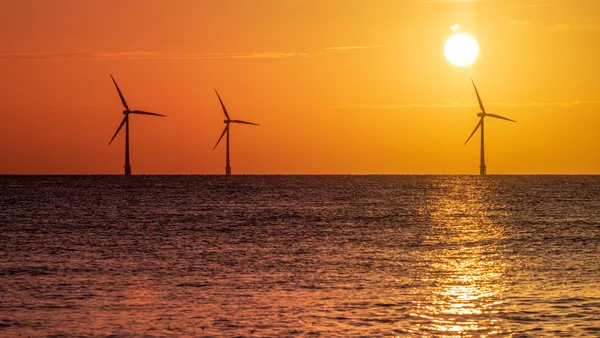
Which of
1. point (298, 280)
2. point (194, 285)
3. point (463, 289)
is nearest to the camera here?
point (463, 289)

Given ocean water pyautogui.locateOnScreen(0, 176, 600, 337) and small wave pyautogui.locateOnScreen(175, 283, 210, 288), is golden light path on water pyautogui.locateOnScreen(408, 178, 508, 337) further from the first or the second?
small wave pyautogui.locateOnScreen(175, 283, 210, 288)

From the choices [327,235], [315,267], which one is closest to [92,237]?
[327,235]

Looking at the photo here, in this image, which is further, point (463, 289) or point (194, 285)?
point (194, 285)

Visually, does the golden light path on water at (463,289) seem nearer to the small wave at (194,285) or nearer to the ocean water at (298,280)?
the ocean water at (298,280)

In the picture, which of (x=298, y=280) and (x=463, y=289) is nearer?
(x=463, y=289)

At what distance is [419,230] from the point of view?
292 feet

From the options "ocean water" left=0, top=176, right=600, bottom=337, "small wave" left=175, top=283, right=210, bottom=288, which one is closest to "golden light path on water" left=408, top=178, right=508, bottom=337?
"ocean water" left=0, top=176, right=600, bottom=337

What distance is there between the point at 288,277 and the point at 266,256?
13.1 meters

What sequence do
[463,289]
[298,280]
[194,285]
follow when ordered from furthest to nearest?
[298,280] < [194,285] < [463,289]

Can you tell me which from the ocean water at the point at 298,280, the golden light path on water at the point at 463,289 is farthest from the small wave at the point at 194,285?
the golden light path on water at the point at 463,289

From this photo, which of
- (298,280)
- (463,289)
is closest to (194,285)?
(298,280)

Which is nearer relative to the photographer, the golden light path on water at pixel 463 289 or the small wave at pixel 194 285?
the golden light path on water at pixel 463 289

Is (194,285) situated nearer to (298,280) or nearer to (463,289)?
(298,280)

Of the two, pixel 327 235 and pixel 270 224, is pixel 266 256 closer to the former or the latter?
pixel 327 235
